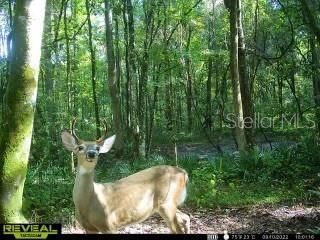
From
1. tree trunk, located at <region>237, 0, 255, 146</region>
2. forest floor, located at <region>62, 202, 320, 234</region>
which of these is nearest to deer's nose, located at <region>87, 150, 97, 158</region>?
forest floor, located at <region>62, 202, 320, 234</region>

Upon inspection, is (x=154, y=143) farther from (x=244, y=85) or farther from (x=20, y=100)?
(x=20, y=100)

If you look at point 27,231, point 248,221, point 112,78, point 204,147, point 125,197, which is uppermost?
point 112,78

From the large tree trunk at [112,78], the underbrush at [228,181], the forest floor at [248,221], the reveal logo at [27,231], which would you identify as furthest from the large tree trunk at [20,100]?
the large tree trunk at [112,78]

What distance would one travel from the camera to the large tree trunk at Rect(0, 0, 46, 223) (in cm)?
630

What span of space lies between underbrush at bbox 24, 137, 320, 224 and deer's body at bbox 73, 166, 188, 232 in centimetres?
200

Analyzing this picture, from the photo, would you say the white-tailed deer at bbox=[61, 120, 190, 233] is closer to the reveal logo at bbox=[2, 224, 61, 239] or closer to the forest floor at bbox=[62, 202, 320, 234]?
the reveal logo at bbox=[2, 224, 61, 239]

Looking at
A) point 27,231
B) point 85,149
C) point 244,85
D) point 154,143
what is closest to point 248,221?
point 85,149

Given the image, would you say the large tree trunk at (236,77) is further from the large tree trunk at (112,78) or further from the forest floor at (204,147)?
the forest floor at (204,147)

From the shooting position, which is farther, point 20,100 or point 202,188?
point 202,188

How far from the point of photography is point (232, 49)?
12.9m

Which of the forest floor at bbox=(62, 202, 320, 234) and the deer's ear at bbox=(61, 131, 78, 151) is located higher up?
the deer's ear at bbox=(61, 131, 78, 151)

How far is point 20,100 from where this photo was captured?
20.8 feet

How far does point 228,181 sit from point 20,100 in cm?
634

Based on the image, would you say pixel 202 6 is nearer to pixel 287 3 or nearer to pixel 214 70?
pixel 214 70
